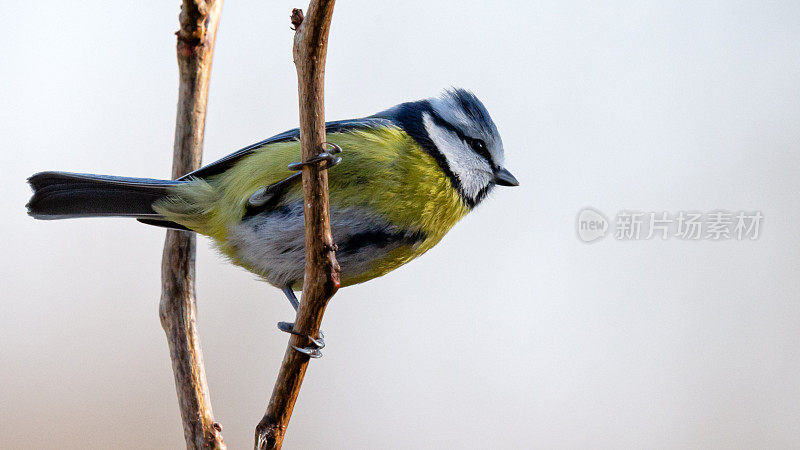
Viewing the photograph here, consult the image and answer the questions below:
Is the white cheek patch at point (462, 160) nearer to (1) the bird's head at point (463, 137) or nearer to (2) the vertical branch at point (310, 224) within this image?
(1) the bird's head at point (463, 137)

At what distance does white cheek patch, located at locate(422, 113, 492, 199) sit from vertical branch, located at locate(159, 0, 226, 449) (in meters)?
0.69

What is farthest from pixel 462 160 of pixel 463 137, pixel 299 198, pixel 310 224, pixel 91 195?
pixel 91 195

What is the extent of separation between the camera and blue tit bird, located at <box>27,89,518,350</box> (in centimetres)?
171

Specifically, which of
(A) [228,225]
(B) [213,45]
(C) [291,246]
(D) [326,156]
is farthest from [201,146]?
(D) [326,156]

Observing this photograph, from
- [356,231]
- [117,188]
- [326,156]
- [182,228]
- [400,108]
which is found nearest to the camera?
[326,156]

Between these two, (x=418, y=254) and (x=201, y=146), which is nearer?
(x=418, y=254)

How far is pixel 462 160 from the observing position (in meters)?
1.96

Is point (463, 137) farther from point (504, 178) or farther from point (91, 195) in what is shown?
point (91, 195)

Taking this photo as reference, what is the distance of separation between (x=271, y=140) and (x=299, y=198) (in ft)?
0.83

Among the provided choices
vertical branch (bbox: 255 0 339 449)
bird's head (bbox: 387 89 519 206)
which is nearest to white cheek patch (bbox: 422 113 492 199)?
bird's head (bbox: 387 89 519 206)

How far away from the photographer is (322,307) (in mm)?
1397

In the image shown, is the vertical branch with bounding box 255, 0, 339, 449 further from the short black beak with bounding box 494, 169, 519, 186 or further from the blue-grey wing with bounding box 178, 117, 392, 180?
the short black beak with bounding box 494, 169, 519, 186

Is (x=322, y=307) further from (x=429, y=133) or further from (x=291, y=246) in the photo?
(x=429, y=133)

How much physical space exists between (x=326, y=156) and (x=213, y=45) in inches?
38.7
